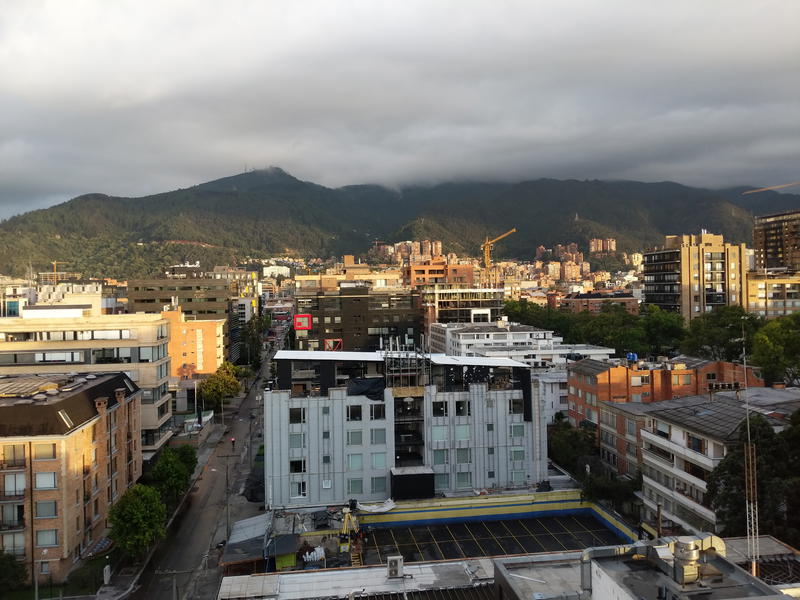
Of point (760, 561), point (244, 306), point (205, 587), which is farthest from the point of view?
point (244, 306)

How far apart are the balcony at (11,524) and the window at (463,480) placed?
25357 mm

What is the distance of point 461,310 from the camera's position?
129625mm

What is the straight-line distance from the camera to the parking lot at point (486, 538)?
114 ft

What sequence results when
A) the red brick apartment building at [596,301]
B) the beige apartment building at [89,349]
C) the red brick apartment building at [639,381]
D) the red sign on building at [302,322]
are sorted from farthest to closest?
1. the red brick apartment building at [596,301]
2. the red sign on building at [302,322]
3. the beige apartment building at [89,349]
4. the red brick apartment building at [639,381]

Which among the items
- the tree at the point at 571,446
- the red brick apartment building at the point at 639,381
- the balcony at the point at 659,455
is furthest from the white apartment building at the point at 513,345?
the balcony at the point at 659,455

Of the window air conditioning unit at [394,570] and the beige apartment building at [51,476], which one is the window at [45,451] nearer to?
the beige apartment building at [51,476]

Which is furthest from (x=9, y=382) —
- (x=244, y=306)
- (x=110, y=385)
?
(x=244, y=306)

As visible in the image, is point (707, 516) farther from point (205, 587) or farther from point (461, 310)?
point (461, 310)

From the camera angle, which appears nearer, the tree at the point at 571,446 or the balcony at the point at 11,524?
the balcony at the point at 11,524

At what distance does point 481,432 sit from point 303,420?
11.9 m

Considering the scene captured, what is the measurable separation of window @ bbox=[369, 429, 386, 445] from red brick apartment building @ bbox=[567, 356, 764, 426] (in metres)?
18.3

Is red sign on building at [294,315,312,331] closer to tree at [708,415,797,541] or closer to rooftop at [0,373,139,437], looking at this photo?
rooftop at [0,373,139,437]

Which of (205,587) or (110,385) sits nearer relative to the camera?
(205,587)

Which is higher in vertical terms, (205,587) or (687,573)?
(687,573)
